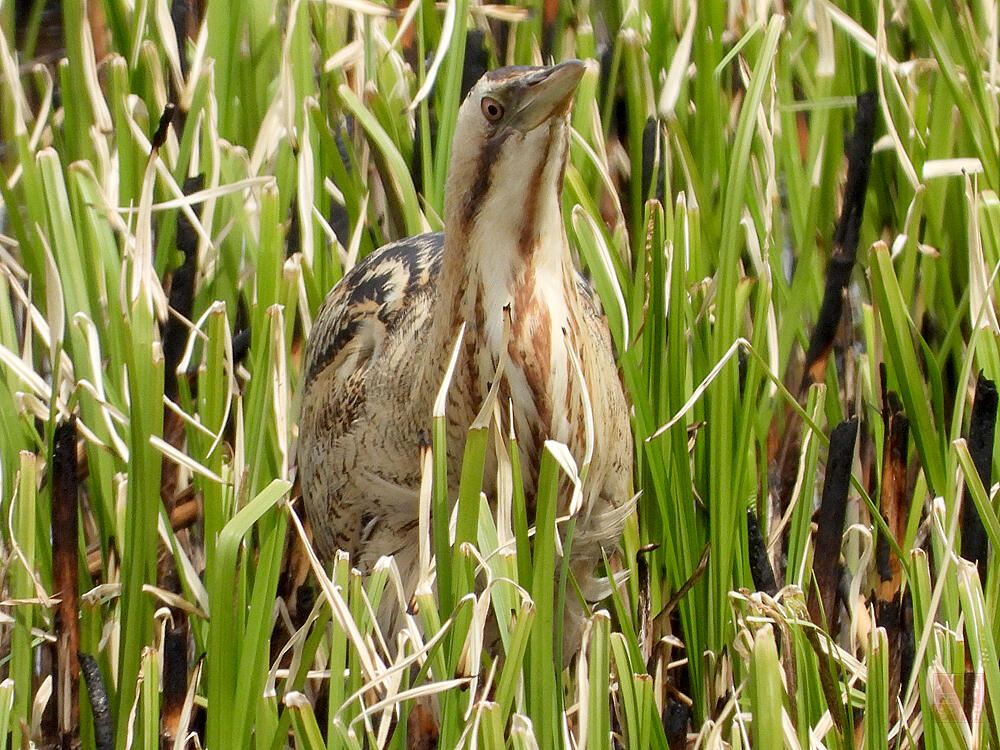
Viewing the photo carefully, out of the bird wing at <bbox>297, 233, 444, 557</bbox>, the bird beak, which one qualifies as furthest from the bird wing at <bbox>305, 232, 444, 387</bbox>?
the bird beak

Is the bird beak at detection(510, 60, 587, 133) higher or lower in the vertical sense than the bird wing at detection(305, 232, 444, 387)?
higher

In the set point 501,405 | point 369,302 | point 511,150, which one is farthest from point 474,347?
point 369,302

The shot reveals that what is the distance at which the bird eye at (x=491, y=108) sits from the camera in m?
1.02

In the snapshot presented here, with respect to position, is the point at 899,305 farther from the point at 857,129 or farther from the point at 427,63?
the point at 427,63

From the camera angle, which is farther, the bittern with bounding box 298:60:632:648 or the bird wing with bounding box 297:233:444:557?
the bird wing with bounding box 297:233:444:557

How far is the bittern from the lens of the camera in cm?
103

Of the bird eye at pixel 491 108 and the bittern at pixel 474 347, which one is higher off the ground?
the bird eye at pixel 491 108

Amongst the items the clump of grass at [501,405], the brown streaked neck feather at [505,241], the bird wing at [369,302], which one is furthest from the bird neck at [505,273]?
the bird wing at [369,302]

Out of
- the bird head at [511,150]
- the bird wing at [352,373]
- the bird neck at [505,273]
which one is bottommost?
the bird wing at [352,373]

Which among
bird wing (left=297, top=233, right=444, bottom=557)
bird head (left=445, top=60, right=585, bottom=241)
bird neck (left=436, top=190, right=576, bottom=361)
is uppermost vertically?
bird head (left=445, top=60, right=585, bottom=241)

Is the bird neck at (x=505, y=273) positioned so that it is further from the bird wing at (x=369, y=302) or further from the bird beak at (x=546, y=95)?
the bird wing at (x=369, y=302)

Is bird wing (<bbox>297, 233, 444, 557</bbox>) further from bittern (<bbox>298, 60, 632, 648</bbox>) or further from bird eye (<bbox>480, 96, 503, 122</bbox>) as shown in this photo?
bird eye (<bbox>480, 96, 503, 122</bbox>)

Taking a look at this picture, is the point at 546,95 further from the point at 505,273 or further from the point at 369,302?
the point at 369,302

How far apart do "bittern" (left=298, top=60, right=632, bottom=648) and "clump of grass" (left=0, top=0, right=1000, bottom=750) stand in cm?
4
